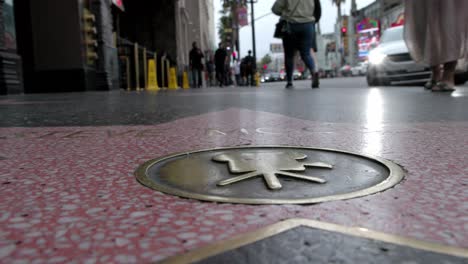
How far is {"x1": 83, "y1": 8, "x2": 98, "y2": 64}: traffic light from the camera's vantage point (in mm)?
10211

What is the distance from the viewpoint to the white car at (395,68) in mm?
9641

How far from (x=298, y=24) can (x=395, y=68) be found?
297cm

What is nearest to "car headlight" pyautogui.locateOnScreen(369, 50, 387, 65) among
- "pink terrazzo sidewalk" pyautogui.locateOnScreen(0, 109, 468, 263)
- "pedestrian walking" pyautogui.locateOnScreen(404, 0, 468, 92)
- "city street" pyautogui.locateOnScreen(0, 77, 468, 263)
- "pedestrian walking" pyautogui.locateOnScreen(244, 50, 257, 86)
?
"pedestrian walking" pyautogui.locateOnScreen(404, 0, 468, 92)

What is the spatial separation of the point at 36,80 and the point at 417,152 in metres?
10.0

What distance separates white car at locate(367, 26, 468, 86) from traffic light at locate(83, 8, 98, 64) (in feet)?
22.2

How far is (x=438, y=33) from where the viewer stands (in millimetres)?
5129

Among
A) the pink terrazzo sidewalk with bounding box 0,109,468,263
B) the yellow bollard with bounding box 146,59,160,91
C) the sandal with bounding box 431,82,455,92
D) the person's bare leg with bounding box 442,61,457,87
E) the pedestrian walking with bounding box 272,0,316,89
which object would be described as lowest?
the pink terrazzo sidewalk with bounding box 0,109,468,263

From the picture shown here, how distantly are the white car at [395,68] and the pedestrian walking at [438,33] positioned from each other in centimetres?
416

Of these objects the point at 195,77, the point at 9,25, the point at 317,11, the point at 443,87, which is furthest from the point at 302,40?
the point at 195,77

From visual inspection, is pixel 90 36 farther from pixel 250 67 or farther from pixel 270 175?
pixel 250 67

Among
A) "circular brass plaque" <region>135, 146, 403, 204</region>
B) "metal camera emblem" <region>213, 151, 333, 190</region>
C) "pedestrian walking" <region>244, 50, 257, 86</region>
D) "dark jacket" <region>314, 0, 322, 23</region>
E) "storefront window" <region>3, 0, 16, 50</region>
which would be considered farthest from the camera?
"pedestrian walking" <region>244, 50, 257, 86</region>

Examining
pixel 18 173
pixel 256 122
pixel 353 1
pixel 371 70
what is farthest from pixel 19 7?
pixel 353 1

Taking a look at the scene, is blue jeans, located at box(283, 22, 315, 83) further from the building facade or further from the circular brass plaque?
the circular brass plaque

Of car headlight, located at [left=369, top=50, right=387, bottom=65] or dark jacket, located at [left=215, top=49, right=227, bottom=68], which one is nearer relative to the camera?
car headlight, located at [left=369, top=50, right=387, bottom=65]
